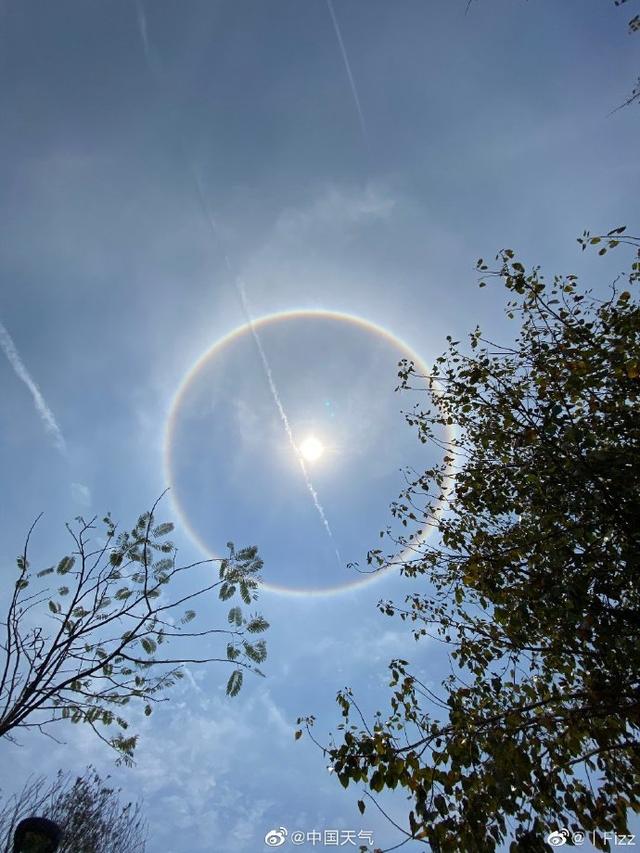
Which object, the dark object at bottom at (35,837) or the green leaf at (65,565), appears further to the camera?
the green leaf at (65,565)

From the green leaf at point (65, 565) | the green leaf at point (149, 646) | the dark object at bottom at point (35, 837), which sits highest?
the green leaf at point (65, 565)

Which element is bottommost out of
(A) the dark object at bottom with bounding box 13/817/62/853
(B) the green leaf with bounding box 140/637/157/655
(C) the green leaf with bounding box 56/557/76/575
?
(A) the dark object at bottom with bounding box 13/817/62/853

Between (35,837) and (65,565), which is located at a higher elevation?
(65,565)

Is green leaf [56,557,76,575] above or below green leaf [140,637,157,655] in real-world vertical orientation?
above

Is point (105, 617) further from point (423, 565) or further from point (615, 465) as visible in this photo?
point (615, 465)

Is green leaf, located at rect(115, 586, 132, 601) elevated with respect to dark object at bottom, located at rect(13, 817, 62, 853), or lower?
elevated

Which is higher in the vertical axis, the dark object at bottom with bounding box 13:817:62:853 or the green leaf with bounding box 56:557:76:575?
the green leaf with bounding box 56:557:76:575

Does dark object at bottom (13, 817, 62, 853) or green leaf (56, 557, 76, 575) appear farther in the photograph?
green leaf (56, 557, 76, 575)

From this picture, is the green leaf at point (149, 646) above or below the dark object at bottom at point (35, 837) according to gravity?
above

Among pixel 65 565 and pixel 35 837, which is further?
pixel 65 565
